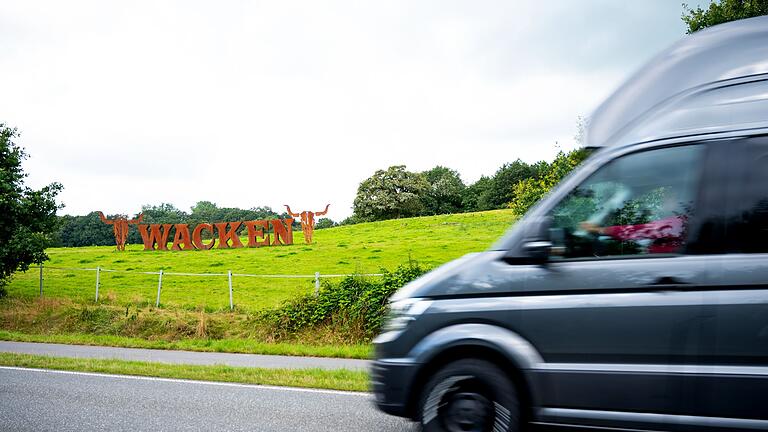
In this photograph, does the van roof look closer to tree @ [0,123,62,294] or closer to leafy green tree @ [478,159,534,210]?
tree @ [0,123,62,294]

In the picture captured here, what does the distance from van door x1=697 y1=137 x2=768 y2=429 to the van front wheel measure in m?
1.22

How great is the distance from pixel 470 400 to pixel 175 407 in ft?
12.4

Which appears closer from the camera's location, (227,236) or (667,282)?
(667,282)

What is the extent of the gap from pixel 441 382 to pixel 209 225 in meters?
39.2

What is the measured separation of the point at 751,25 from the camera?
4359 millimetres

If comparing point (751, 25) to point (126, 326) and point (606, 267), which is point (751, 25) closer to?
point (606, 267)

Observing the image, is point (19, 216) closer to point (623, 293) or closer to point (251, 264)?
point (251, 264)

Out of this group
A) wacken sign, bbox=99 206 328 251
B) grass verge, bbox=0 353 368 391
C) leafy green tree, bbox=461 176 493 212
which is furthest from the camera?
leafy green tree, bbox=461 176 493 212

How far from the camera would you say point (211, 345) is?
1342 cm

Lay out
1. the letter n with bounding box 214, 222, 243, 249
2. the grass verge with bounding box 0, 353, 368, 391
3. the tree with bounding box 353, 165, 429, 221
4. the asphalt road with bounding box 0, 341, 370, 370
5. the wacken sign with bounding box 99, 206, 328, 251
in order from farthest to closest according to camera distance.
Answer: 1. the tree with bounding box 353, 165, 429, 221
2. the letter n with bounding box 214, 222, 243, 249
3. the wacken sign with bounding box 99, 206, 328, 251
4. the asphalt road with bounding box 0, 341, 370, 370
5. the grass verge with bounding box 0, 353, 368, 391

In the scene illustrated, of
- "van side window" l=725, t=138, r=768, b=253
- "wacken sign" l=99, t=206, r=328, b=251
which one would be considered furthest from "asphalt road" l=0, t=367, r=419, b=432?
"wacken sign" l=99, t=206, r=328, b=251

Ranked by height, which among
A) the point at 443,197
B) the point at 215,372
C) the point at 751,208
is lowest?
the point at 215,372

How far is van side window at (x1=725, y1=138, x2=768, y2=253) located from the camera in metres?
3.77

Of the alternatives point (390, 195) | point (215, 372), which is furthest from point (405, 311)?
point (390, 195)
